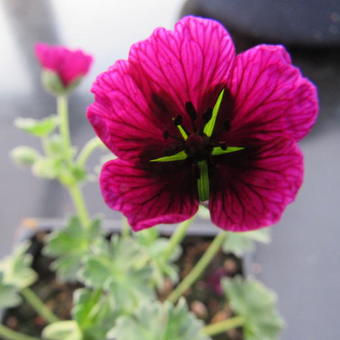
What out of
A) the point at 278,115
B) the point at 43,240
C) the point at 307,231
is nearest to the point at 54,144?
the point at 43,240

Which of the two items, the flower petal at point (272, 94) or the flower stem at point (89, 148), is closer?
the flower petal at point (272, 94)

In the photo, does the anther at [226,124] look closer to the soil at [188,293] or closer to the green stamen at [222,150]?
the green stamen at [222,150]

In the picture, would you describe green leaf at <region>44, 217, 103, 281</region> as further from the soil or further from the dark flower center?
the dark flower center

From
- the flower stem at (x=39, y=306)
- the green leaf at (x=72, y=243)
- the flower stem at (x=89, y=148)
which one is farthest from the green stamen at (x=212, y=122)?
the flower stem at (x=39, y=306)

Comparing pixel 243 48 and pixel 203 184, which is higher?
pixel 203 184

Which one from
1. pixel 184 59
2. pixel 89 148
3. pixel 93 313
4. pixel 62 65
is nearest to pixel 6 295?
pixel 93 313

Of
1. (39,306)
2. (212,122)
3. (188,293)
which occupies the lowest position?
(188,293)

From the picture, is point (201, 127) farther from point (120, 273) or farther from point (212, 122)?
point (120, 273)
